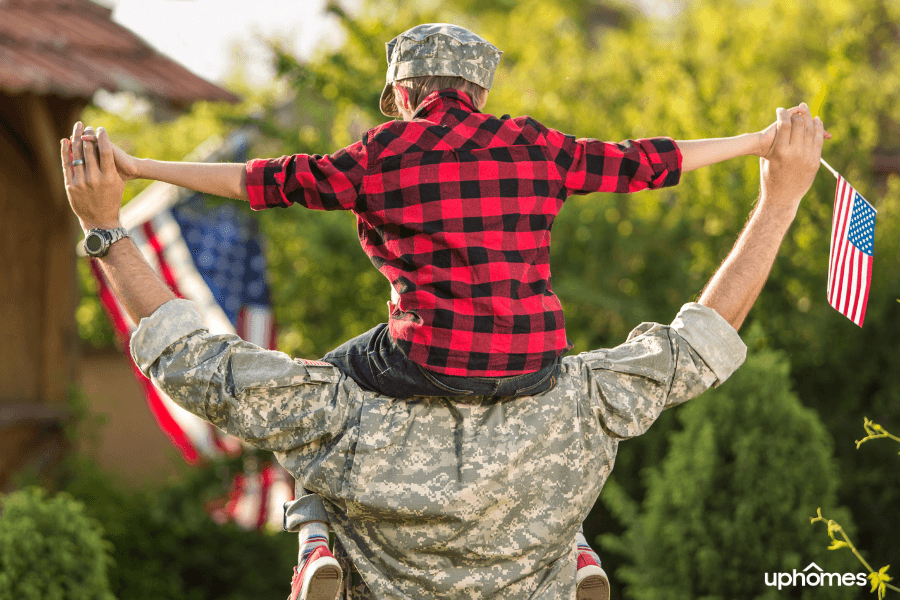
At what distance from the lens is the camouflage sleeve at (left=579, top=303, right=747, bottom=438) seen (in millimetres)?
2180

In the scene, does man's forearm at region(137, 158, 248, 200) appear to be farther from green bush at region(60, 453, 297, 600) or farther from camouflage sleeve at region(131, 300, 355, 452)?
green bush at region(60, 453, 297, 600)

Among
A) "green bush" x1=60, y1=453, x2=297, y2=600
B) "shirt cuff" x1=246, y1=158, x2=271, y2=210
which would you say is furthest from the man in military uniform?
"green bush" x1=60, y1=453, x2=297, y2=600

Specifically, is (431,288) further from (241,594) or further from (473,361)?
(241,594)

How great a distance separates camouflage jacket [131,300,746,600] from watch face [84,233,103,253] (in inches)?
8.6

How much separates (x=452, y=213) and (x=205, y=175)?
0.56 m

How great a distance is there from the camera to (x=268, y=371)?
6.63ft

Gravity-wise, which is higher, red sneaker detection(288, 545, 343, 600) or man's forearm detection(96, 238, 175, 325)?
man's forearm detection(96, 238, 175, 325)

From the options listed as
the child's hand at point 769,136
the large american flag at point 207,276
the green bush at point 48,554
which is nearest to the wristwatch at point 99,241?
the child's hand at point 769,136

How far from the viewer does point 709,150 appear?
7.10ft

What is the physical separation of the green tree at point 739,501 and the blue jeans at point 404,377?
228cm

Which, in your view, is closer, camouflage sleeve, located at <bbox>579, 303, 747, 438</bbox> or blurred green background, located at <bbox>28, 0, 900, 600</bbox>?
camouflage sleeve, located at <bbox>579, 303, 747, 438</bbox>

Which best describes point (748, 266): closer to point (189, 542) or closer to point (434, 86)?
point (434, 86)

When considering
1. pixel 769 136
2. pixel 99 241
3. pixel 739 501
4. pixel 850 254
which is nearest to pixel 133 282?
pixel 99 241

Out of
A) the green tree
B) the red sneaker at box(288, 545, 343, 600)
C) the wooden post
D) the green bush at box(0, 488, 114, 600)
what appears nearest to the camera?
the red sneaker at box(288, 545, 343, 600)
